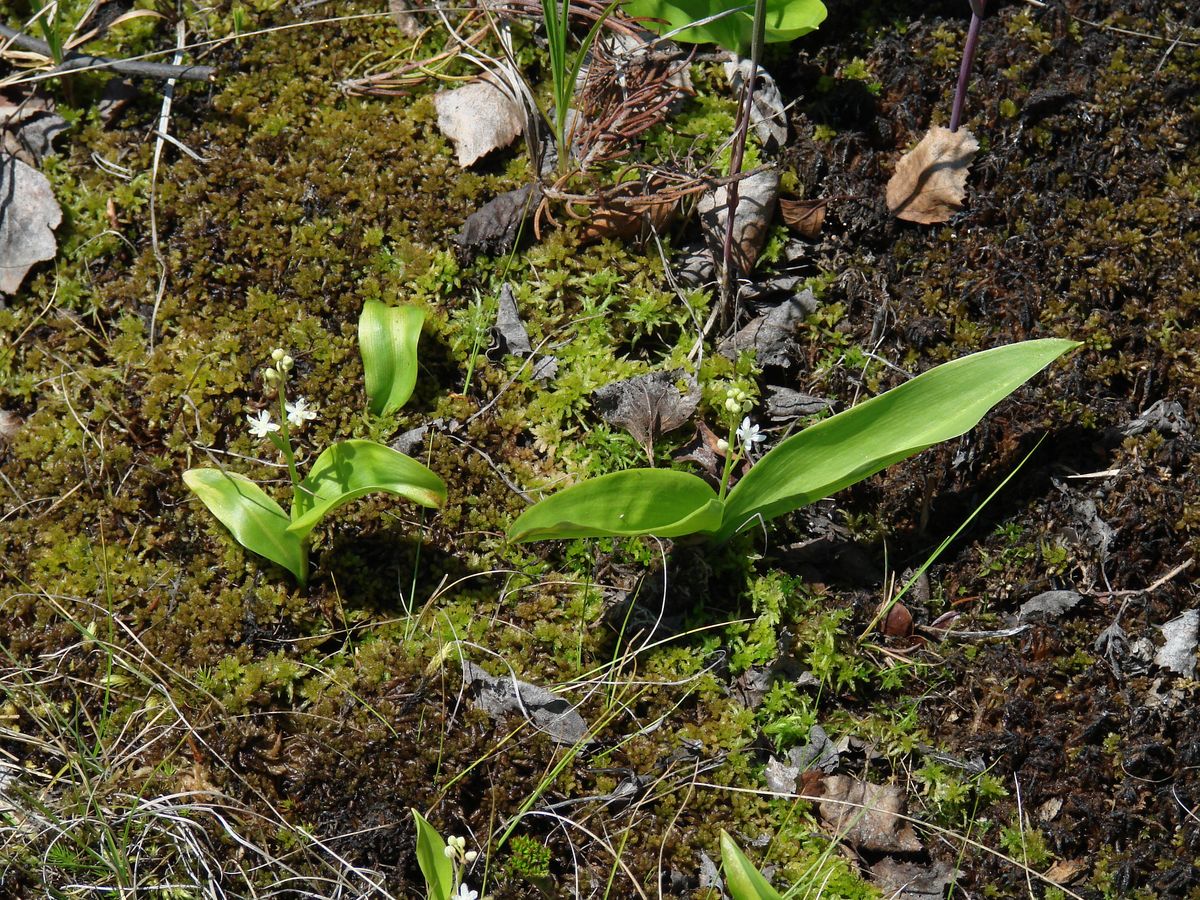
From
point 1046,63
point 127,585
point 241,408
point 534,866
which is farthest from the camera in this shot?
point 1046,63

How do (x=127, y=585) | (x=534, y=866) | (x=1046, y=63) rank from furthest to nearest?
(x=1046, y=63), (x=127, y=585), (x=534, y=866)

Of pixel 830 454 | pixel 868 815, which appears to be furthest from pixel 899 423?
pixel 868 815

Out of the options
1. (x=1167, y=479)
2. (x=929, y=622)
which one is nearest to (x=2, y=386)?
(x=929, y=622)

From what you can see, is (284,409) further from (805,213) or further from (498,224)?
(805,213)

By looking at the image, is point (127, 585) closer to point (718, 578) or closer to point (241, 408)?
point (241, 408)

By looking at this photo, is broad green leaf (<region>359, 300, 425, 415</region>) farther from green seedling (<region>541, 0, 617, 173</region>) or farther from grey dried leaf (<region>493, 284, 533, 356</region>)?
green seedling (<region>541, 0, 617, 173</region>)
